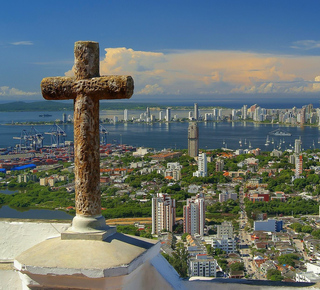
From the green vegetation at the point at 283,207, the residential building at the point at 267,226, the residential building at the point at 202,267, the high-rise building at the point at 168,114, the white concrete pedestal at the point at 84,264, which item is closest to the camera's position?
the white concrete pedestal at the point at 84,264

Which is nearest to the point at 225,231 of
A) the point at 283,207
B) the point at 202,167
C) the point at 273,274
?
the point at 273,274

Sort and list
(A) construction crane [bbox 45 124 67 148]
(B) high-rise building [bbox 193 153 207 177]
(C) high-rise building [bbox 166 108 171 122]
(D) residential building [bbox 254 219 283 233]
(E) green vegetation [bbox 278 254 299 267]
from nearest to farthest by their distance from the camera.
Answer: (E) green vegetation [bbox 278 254 299 267] → (D) residential building [bbox 254 219 283 233] → (B) high-rise building [bbox 193 153 207 177] → (A) construction crane [bbox 45 124 67 148] → (C) high-rise building [bbox 166 108 171 122]

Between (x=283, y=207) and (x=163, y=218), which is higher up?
(x=163, y=218)

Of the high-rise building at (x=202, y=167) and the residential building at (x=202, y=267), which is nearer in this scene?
the residential building at (x=202, y=267)

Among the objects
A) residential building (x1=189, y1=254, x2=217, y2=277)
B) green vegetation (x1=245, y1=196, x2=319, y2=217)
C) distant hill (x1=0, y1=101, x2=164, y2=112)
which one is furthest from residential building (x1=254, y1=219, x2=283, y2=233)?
distant hill (x1=0, y1=101, x2=164, y2=112)

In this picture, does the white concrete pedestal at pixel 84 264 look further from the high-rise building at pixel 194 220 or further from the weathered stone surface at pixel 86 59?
the high-rise building at pixel 194 220

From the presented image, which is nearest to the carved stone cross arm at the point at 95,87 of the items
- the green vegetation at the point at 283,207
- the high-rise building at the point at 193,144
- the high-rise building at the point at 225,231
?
the high-rise building at the point at 225,231

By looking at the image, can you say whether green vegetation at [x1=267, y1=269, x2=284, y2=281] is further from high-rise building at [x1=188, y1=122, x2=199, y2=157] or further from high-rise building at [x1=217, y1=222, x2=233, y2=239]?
high-rise building at [x1=188, y1=122, x2=199, y2=157]

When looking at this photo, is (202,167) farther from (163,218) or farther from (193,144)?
(163,218)

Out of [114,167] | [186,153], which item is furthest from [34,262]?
[186,153]
